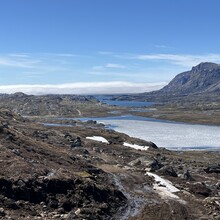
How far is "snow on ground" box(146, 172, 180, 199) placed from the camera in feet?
169

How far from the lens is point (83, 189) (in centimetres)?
4700

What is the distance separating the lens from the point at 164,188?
55031 mm

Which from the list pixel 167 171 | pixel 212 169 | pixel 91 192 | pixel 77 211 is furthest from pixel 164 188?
pixel 212 169

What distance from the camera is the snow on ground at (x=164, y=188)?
51531 millimetres

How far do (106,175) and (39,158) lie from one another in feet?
34.7

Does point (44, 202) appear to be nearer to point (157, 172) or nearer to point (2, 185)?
point (2, 185)

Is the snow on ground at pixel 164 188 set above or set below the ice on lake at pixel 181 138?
above

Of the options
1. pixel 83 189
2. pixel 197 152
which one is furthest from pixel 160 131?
pixel 83 189

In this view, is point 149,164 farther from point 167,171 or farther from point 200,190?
point 200,190

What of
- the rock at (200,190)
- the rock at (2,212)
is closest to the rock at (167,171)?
the rock at (200,190)

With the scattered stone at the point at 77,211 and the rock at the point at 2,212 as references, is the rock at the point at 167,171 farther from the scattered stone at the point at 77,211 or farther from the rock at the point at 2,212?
the rock at the point at 2,212

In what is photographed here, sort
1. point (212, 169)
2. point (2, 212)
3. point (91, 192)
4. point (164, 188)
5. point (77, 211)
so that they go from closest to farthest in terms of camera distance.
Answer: point (2, 212)
point (77, 211)
point (91, 192)
point (164, 188)
point (212, 169)

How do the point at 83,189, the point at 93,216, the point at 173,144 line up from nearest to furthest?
the point at 93,216 < the point at 83,189 < the point at 173,144

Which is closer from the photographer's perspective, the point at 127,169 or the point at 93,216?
the point at 93,216
